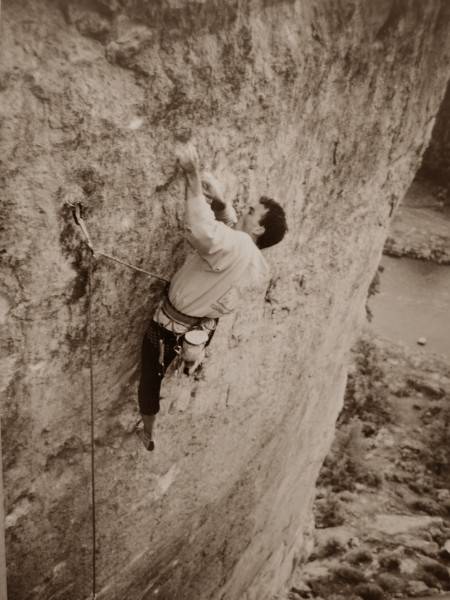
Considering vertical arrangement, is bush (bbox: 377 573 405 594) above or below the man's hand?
below

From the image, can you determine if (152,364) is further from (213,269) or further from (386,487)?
(386,487)

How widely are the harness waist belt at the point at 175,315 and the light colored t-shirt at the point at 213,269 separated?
2 cm

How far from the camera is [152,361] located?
108 inches

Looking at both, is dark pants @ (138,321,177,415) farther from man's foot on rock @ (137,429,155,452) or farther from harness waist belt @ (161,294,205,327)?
man's foot on rock @ (137,429,155,452)

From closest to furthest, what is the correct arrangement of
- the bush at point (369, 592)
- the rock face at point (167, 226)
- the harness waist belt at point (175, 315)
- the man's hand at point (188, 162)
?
the rock face at point (167, 226)
the man's hand at point (188, 162)
the harness waist belt at point (175, 315)
the bush at point (369, 592)

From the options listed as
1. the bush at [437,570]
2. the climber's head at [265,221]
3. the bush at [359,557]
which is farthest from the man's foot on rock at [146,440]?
the bush at [437,570]

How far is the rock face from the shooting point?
2.08m

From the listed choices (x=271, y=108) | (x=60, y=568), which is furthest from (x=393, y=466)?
(x=271, y=108)

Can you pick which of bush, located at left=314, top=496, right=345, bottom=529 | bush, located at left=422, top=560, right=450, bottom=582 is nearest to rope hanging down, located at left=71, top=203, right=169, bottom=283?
bush, located at left=422, top=560, right=450, bottom=582

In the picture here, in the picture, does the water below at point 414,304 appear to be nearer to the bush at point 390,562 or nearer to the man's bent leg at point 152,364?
the bush at point 390,562

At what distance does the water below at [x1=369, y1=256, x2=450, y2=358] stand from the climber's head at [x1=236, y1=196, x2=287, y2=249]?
10.4 meters

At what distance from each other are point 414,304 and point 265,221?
37.9ft

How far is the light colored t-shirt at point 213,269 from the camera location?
90.2 inches

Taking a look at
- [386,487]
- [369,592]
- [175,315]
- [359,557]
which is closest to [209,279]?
[175,315]
